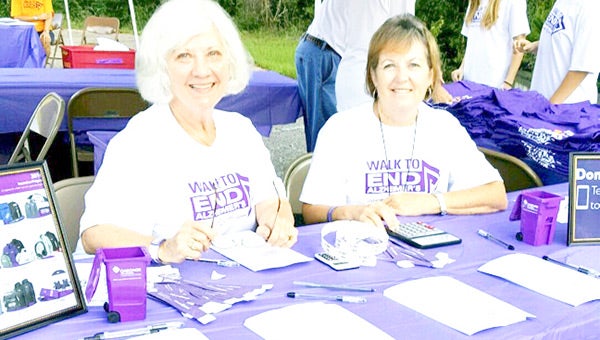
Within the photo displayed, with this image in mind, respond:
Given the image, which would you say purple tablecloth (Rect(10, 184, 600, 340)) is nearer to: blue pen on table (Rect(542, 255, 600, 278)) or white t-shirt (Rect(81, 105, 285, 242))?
blue pen on table (Rect(542, 255, 600, 278))

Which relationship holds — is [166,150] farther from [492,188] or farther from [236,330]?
[492,188]

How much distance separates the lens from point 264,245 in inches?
70.7

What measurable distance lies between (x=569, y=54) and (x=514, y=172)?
37.1 inches

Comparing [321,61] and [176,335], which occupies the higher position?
[321,61]

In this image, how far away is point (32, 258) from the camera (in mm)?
1303

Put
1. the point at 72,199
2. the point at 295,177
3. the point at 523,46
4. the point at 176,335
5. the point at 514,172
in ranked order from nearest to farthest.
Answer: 1. the point at 176,335
2. the point at 72,199
3. the point at 295,177
4. the point at 514,172
5. the point at 523,46

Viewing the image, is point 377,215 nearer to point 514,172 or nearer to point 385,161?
point 385,161

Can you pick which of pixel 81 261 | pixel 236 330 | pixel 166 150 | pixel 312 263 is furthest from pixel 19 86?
pixel 236 330

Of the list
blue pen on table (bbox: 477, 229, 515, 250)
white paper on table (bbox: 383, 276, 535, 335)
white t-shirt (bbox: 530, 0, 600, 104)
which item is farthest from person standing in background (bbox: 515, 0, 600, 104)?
white paper on table (bbox: 383, 276, 535, 335)

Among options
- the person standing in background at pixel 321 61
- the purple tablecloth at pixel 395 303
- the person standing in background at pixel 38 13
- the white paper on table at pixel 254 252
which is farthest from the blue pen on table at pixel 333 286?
the person standing in background at pixel 38 13

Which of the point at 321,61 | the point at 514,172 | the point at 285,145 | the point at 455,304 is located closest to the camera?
the point at 455,304

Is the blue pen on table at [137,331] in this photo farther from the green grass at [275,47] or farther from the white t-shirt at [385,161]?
the green grass at [275,47]

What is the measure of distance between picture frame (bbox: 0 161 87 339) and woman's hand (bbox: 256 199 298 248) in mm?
605

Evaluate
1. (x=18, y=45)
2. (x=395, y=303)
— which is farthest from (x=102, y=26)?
(x=395, y=303)
